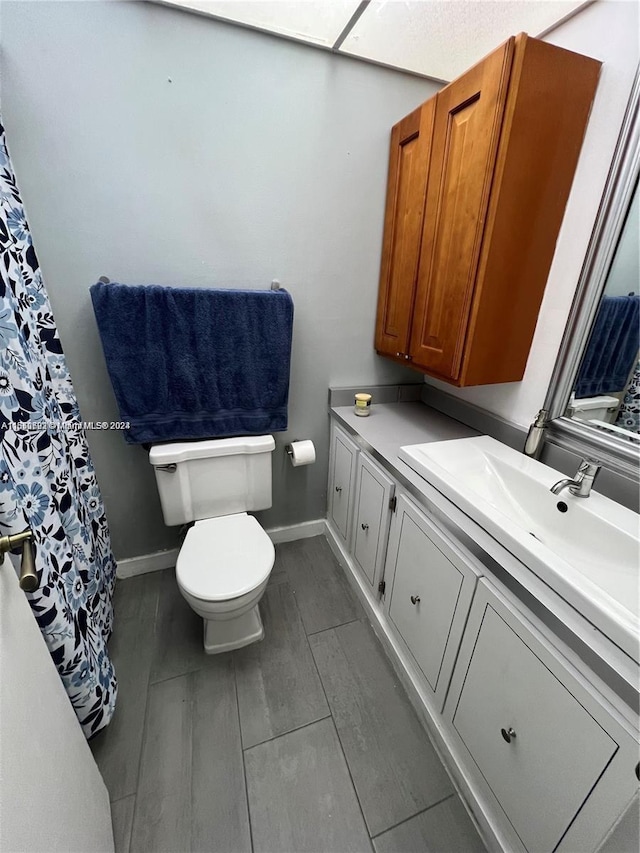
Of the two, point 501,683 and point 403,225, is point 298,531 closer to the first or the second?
point 501,683

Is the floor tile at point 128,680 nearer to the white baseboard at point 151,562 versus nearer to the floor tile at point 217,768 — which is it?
the white baseboard at point 151,562

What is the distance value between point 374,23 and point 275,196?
0.60 metres

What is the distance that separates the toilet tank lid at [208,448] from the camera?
1.42 metres

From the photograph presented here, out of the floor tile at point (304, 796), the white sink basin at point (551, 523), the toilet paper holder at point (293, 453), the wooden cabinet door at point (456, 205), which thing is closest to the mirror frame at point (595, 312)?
the white sink basin at point (551, 523)

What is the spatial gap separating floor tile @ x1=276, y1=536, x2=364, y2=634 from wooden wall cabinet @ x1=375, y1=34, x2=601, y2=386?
3.64 ft

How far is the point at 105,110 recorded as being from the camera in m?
1.14

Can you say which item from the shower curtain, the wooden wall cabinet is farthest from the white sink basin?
the shower curtain

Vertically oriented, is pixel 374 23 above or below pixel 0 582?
above

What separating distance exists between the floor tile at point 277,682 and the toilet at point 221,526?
76 mm

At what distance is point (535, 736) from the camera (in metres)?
0.76

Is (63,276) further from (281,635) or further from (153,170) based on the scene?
(281,635)

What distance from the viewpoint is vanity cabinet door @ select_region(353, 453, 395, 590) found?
1343 millimetres

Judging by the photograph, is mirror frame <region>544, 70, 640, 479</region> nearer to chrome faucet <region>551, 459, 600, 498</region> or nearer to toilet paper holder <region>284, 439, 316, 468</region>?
chrome faucet <region>551, 459, 600, 498</region>

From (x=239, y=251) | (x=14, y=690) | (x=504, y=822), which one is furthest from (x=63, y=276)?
(x=504, y=822)
